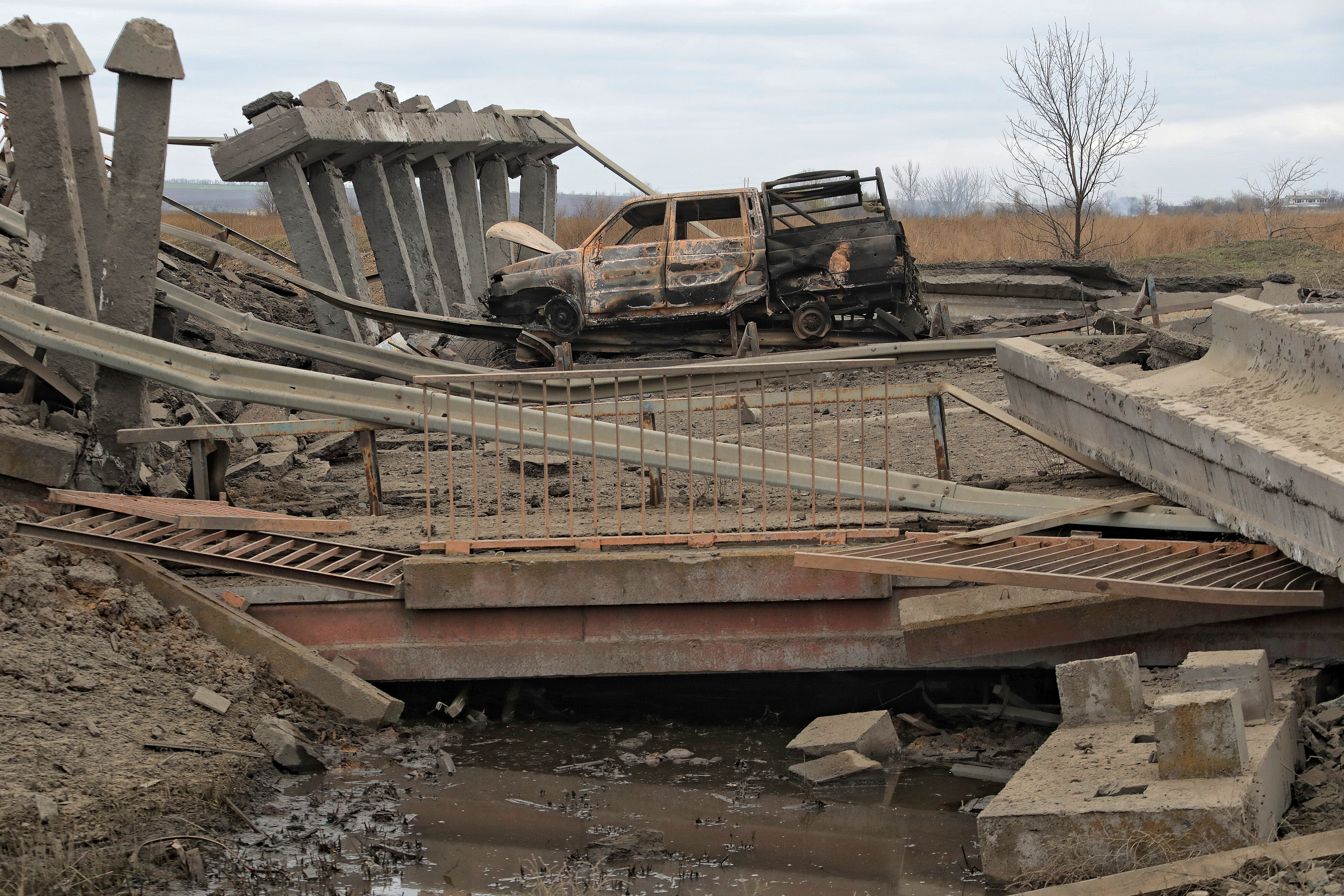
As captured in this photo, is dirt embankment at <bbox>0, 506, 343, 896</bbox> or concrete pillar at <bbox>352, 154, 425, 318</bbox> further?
concrete pillar at <bbox>352, 154, 425, 318</bbox>

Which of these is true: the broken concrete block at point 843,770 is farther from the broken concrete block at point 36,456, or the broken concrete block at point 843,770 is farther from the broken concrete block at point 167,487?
the broken concrete block at point 167,487

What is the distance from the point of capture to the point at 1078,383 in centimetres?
746

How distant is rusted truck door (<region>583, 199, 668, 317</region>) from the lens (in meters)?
13.5

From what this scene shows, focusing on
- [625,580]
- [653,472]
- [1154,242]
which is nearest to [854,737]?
[625,580]

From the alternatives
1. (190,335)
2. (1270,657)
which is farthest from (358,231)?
(1270,657)

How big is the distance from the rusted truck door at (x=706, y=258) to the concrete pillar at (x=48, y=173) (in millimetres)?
6896

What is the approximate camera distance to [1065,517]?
6.43 meters

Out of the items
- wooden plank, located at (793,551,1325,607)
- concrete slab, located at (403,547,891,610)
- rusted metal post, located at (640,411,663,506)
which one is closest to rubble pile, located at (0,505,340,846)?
concrete slab, located at (403,547,891,610)

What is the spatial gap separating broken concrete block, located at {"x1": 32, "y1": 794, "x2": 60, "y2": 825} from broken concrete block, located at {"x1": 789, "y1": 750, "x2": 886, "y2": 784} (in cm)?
304

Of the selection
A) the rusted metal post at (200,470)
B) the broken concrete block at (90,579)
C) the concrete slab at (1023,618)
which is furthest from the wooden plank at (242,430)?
the concrete slab at (1023,618)

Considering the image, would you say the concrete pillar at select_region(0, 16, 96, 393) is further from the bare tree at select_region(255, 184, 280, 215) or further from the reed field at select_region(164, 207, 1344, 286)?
the bare tree at select_region(255, 184, 280, 215)

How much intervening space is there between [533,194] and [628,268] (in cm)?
745

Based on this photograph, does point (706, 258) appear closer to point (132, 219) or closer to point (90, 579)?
point (132, 219)

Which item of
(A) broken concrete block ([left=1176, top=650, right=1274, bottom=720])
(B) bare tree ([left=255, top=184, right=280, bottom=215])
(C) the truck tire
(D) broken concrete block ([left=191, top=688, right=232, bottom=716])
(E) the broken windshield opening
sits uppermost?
(B) bare tree ([left=255, top=184, right=280, bottom=215])
